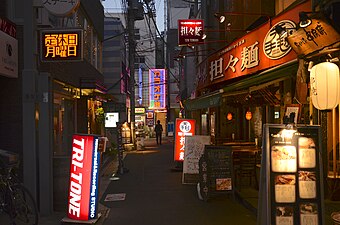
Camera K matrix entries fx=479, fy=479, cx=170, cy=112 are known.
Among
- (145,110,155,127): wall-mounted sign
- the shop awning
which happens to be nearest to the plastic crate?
the shop awning

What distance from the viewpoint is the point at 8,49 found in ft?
33.0

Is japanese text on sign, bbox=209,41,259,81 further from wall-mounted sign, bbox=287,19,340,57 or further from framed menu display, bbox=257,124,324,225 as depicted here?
framed menu display, bbox=257,124,324,225

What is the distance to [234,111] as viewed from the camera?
2323 centimetres

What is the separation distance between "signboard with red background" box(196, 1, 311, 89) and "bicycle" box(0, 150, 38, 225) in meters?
6.71

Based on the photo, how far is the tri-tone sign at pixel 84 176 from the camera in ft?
29.9

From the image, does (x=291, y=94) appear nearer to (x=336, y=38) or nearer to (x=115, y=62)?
(x=336, y=38)

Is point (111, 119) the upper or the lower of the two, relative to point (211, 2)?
lower

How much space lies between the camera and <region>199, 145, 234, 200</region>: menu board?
1195 centimetres

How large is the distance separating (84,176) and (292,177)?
4022mm

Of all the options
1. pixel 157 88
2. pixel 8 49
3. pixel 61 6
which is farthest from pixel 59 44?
pixel 157 88

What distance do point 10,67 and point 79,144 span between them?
2.55m

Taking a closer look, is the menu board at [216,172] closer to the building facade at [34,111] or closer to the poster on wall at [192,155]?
the poster on wall at [192,155]

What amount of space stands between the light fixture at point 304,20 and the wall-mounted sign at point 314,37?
6.2 inches

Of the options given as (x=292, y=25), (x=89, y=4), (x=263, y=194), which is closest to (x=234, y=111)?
(x=89, y=4)
